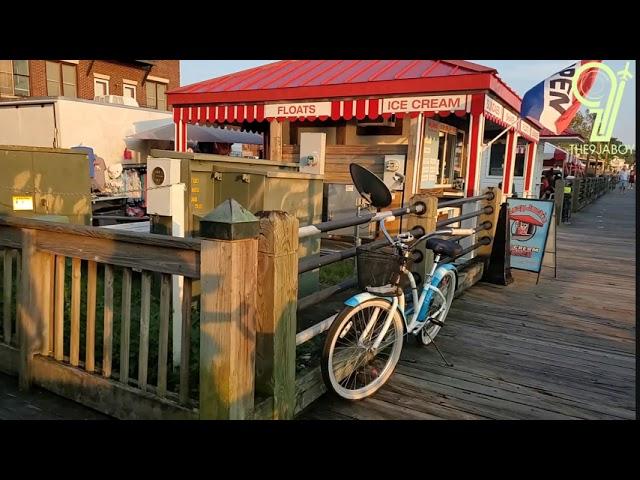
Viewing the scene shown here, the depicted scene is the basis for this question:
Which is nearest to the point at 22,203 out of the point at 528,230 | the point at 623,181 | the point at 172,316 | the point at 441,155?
the point at 172,316

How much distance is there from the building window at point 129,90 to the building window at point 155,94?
1.00 metres

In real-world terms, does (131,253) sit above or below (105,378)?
above

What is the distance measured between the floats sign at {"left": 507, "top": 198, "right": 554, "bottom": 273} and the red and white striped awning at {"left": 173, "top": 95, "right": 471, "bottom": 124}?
2.14 m

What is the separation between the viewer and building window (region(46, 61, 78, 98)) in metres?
20.1

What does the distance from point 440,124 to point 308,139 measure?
9.90 ft

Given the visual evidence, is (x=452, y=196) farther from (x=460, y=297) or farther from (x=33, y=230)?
(x=33, y=230)

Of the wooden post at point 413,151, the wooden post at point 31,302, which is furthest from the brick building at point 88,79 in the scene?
the wooden post at point 31,302

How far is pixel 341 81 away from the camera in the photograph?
8727 mm

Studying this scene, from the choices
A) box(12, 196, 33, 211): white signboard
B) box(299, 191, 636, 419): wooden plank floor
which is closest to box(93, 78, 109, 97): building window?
box(12, 196, 33, 211): white signboard

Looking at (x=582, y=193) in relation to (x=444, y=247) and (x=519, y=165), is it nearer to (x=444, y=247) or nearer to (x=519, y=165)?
(x=519, y=165)

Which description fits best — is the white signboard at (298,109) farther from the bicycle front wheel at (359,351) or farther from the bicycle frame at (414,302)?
the bicycle front wheel at (359,351)

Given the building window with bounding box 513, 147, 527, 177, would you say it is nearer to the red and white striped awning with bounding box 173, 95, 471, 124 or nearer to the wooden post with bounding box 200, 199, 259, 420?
the red and white striped awning with bounding box 173, 95, 471, 124

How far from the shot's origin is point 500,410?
3010 mm

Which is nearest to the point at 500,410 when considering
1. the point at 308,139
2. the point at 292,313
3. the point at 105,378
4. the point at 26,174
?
the point at 292,313
